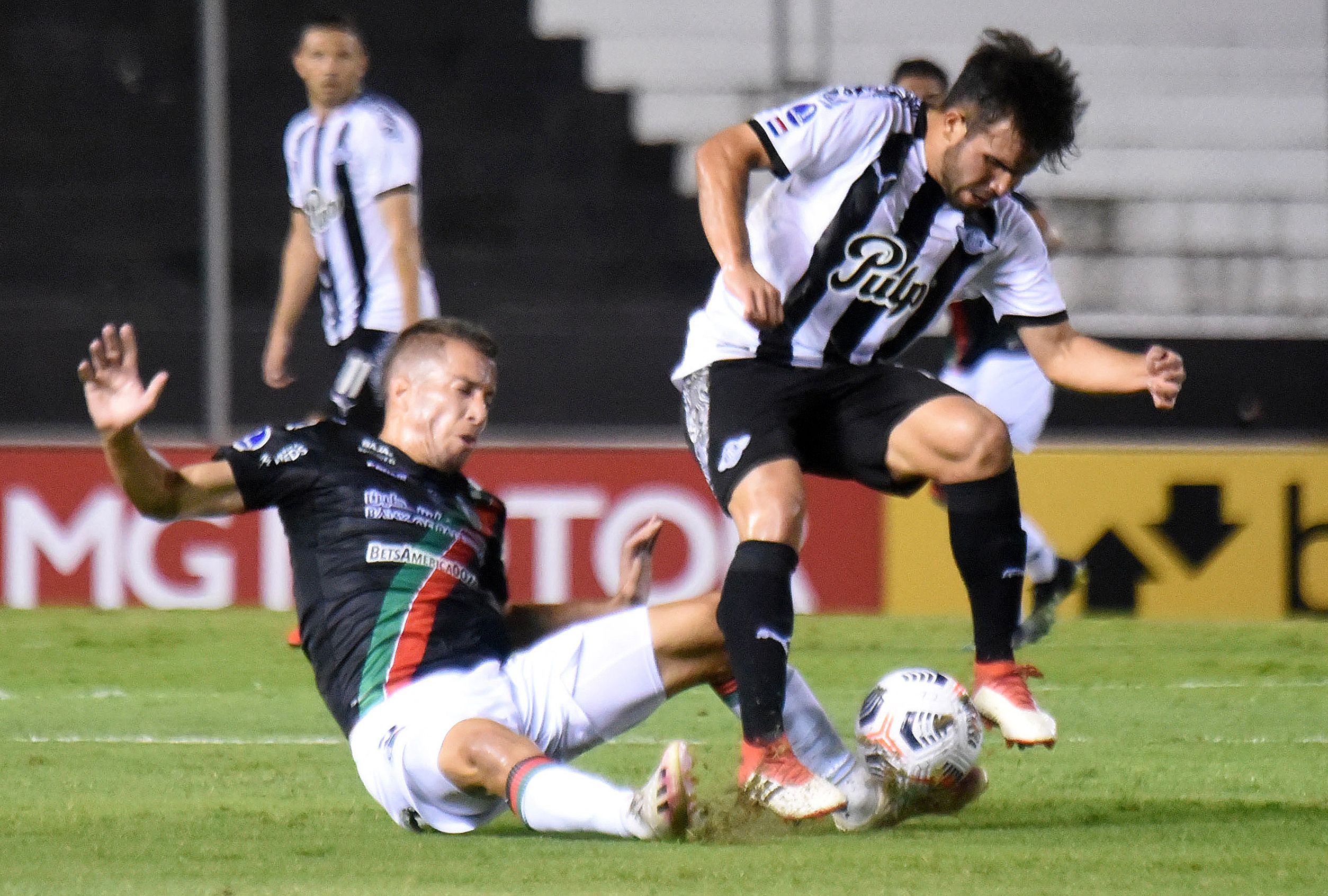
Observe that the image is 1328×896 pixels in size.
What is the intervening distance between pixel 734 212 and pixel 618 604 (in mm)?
749

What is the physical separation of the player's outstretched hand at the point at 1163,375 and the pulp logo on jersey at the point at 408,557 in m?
1.41

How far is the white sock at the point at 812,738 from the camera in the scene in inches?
144

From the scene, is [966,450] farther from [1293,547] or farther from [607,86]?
[607,86]

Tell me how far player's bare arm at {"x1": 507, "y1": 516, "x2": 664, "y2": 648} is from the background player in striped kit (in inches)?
124

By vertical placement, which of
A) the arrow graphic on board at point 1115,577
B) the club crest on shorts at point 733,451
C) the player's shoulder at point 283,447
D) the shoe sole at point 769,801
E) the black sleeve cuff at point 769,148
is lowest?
the arrow graphic on board at point 1115,577

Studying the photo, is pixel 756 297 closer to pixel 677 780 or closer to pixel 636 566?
pixel 636 566

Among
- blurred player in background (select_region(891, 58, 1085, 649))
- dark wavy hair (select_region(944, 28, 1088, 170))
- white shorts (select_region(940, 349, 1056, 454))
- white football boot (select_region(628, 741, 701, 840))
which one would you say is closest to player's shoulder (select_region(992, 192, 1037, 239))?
dark wavy hair (select_region(944, 28, 1088, 170))

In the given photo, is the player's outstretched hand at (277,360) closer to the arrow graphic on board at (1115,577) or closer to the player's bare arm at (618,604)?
the arrow graphic on board at (1115,577)

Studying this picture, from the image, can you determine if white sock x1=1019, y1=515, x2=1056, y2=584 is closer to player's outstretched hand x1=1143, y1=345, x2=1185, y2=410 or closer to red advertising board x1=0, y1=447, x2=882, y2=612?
red advertising board x1=0, y1=447, x2=882, y2=612

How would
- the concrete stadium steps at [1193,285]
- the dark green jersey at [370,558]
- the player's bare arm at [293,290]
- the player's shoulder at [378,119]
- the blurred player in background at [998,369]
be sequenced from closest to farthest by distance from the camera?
the dark green jersey at [370,558] < the blurred player in background at [998,369] < the player's shoulder at [378,119] < the player's bare arm at [293,290] < the concrete stadium steps at [1193,285]

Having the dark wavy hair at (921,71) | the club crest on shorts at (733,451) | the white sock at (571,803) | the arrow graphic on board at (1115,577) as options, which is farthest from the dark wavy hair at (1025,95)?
the arrow graphic on board at (1115,577)

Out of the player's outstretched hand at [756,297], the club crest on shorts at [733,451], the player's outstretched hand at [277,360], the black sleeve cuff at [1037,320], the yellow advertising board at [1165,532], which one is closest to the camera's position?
the player's outstretched hand at [756,297]

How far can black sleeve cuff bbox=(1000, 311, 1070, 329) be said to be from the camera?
4406 millimetres

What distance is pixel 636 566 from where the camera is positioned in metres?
3.74
